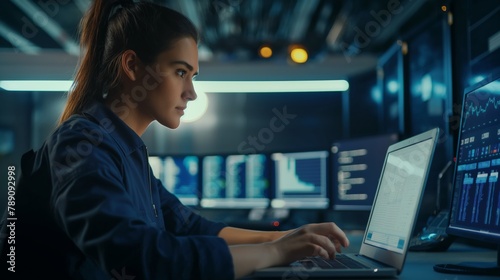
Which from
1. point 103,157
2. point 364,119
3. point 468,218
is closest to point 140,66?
point 103,157

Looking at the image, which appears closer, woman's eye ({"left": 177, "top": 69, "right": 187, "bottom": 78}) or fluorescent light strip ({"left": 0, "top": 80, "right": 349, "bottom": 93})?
woman's eye ({"left": 177, "top": 69, "right": 187, "bottom": 78})

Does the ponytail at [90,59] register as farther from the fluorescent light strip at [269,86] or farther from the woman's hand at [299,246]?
the fluorescent light strip at [269,86]

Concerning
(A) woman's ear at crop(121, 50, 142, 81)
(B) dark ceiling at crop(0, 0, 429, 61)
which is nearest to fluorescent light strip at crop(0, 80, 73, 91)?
(B) dark ceiling at crop(0, 0, 429, 61)

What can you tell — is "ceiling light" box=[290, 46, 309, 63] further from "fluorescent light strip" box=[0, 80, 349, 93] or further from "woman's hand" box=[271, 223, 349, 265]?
"woman's hand" box=[271, 223, 349, 265]

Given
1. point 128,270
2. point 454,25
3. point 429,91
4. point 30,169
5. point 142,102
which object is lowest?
point 128,270

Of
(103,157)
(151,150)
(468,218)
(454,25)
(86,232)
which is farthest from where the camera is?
(151,150)

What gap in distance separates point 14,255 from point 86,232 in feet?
0.83

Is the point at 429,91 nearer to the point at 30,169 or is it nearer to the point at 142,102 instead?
the point at 142,102

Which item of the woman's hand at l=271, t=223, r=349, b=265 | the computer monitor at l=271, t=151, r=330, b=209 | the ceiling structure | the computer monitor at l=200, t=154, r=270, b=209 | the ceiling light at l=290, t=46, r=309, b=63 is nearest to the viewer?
the woman's hand at l=271, t=223, r=349, b=265

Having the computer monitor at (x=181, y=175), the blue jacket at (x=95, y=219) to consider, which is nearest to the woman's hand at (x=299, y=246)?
the blue jacket at (x=95, y=219)

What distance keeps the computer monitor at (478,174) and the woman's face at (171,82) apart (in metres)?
0.59

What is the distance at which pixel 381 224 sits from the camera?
120 cm

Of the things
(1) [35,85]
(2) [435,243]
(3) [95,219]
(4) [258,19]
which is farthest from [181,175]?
(4) [258,19]

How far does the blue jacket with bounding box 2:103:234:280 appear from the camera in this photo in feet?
2.67
